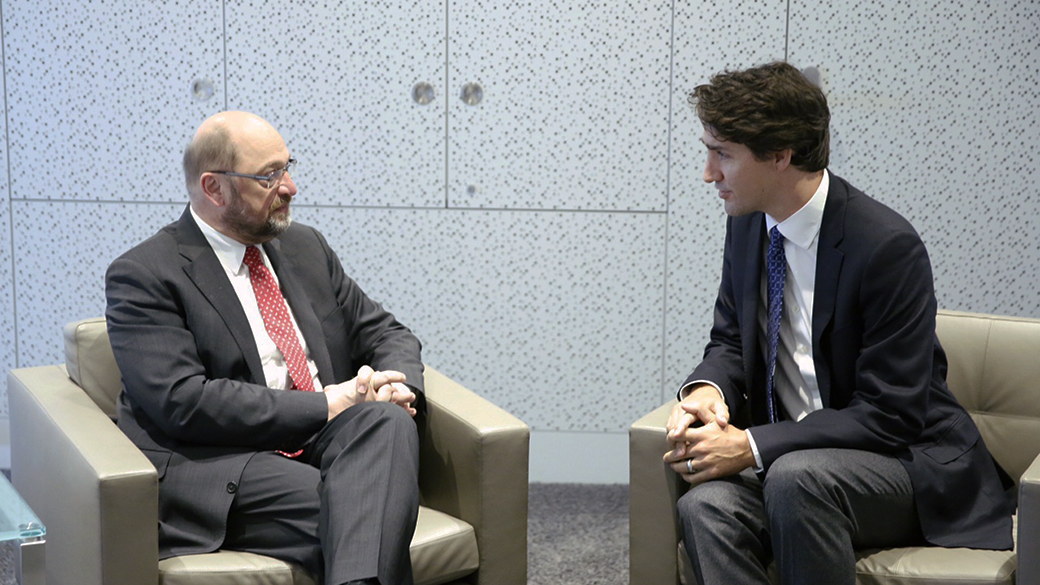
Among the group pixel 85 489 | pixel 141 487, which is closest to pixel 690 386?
pixel 141 487

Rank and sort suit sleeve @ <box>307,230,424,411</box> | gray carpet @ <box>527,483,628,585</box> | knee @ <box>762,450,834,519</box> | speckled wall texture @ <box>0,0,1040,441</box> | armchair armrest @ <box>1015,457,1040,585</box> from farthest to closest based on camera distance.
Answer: speckled wall texture @ <box>0,0,1040,441</box>, gray carpet @ <box>527,483,628,585</box>, suit sleeve @ <box>307,230,424,411</box>, knee @ <box>762,450,834,519</box>, armchair armrest @ <box>1015,457,1040,585</box>

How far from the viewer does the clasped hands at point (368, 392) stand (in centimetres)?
248

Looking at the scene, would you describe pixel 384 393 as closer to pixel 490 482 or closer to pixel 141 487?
pixel 490 482

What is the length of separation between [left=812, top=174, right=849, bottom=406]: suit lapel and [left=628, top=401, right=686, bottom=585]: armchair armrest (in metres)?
0.38

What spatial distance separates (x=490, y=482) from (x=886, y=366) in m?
Answer: 0.92

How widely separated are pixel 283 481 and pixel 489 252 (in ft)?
5.50

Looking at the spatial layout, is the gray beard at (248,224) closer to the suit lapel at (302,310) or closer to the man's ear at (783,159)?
the suit lapel at (302,310)

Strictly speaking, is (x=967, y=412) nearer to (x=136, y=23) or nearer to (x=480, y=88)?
(x=480, y=88)

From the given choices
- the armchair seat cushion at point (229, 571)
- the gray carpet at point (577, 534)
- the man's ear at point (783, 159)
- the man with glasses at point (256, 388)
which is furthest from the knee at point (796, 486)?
the gray carpet at point (577, 534)

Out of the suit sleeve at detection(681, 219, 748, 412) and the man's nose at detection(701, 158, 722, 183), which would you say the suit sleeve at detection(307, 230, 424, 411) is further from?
the man's nose at detection(701, 158, 722, 183)

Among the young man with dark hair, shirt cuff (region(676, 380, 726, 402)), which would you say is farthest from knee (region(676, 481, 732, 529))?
shirt cuff (region(676, 380, 726, 402))

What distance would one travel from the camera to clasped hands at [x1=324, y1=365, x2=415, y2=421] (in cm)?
248

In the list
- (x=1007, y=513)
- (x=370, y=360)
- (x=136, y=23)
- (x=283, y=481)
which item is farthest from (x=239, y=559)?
(x=136, y=23)

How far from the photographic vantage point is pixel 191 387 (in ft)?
7.64
